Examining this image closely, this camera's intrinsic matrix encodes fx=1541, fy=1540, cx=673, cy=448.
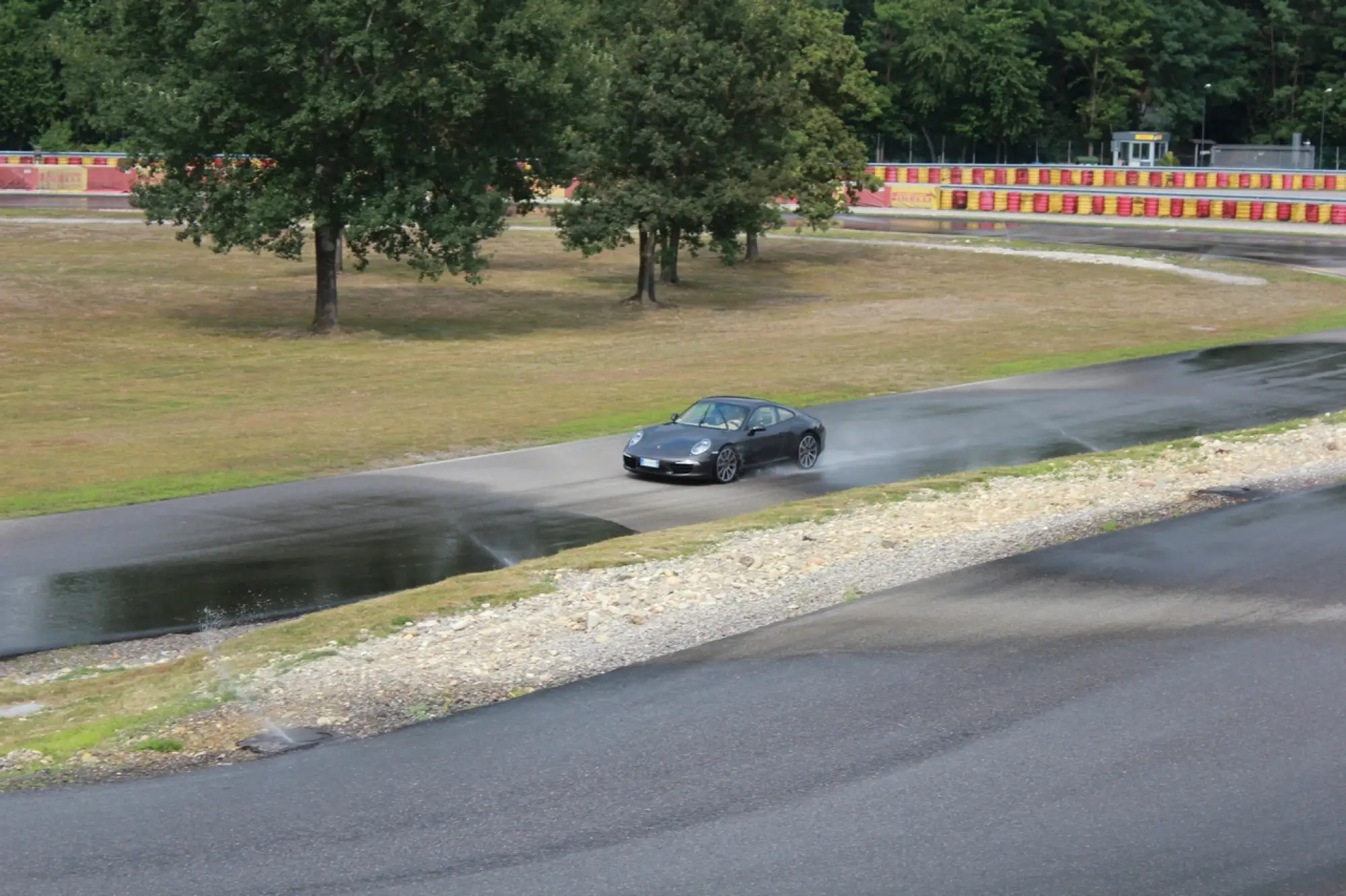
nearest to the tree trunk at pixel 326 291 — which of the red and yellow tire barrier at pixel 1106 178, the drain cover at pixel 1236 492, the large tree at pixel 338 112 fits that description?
the large tree at pixel 338 112

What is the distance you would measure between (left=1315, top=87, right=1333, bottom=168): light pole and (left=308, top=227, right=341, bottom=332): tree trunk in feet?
265

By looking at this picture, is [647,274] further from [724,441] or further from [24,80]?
[24,80]

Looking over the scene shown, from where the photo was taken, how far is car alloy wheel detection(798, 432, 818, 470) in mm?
27328

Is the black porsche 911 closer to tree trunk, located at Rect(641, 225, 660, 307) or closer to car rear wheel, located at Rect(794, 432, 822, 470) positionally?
car rear wheel, located at Rect(794, 432, 822, 470)

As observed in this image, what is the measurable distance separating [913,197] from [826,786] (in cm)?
9221

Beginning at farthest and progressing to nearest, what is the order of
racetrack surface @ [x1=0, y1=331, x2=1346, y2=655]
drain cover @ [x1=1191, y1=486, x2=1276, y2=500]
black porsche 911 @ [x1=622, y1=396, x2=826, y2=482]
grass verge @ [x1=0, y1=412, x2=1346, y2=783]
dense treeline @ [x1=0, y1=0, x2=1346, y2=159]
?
dense treeline @ [x1=0, y1=0, x2=1346, y2=159], black porsche 911 @ [x1=622, y1=396, x2=826, y2=482], drain cover @ [x1=1191, y1=486, x2=1276, y2=500], racetrack surface @ [x1=0, y1=331, x2=1346, y2=655], grass verge @ [x1=0, y1=412, x2=1346, y2=783]

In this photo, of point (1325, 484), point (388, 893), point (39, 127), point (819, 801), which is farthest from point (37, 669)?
point (39, 127)

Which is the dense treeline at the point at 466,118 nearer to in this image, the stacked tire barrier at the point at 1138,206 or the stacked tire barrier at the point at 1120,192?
the stacked tire barrier at the point at 1138,206

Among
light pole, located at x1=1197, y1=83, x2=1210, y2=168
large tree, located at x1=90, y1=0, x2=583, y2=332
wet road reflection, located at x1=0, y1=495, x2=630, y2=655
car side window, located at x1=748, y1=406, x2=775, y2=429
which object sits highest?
light pole, located at x1=1197, y1=83, x2=1210, y2=168

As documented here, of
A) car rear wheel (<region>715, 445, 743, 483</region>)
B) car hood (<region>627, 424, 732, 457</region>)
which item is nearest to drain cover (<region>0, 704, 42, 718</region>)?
car hood (<region>627, 424, 732, 457</region>)

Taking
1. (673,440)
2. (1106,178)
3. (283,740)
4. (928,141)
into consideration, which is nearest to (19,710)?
(283,740)

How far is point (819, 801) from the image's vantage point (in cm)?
1142

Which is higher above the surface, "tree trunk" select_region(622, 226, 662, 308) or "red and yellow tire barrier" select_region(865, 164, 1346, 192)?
"red and yellow tire barrier" select_region(865, 164, 1346, 192)

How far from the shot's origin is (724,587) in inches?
712
